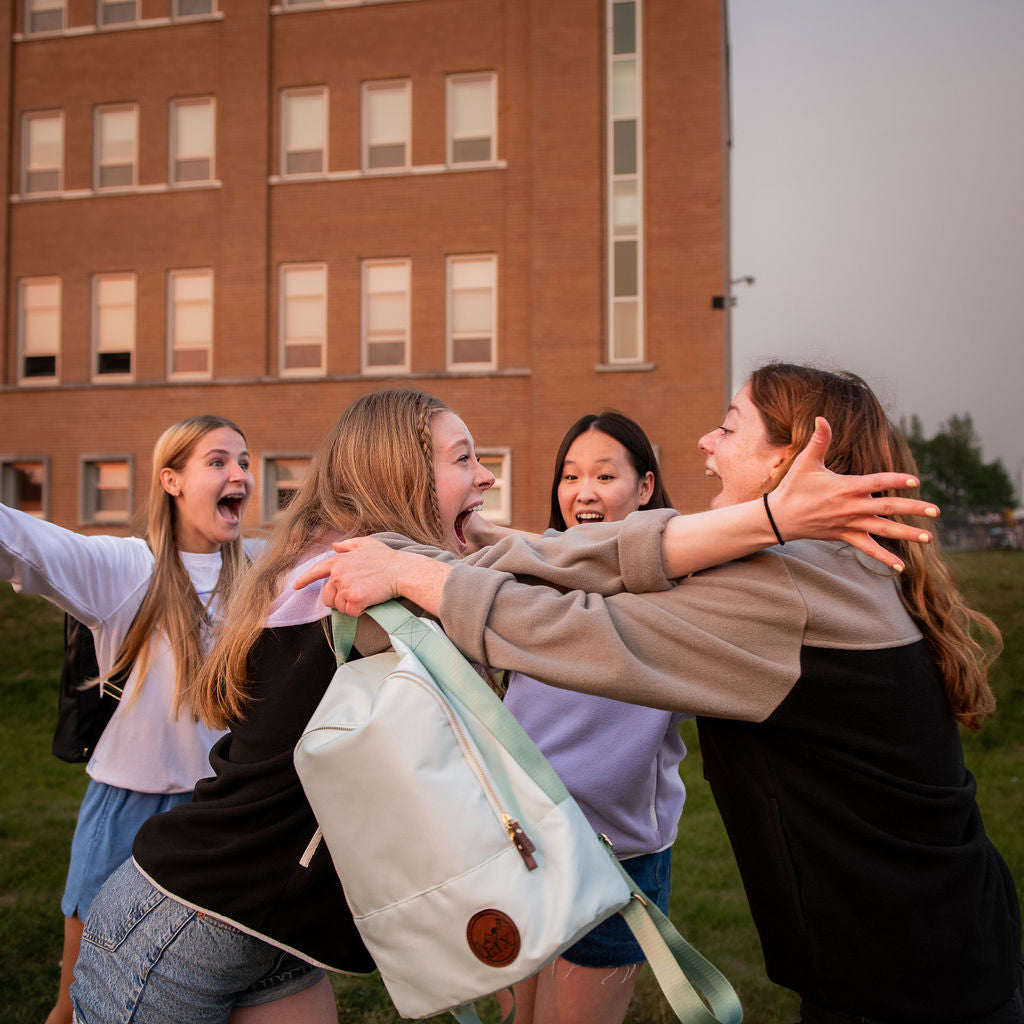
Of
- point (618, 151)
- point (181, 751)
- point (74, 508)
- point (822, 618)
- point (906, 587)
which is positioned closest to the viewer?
point (822, 618)

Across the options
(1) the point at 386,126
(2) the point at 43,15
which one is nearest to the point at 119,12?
(2) the point at 43,15

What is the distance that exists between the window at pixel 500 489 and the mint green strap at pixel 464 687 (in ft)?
56.4

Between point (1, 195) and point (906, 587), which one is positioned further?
point (1, 195)

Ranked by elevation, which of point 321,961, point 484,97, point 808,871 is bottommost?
point 321,961

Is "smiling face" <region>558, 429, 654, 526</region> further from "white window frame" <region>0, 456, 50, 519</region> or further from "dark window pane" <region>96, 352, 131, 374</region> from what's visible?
"white window frame" <region>0, 456, 50, 519</region>

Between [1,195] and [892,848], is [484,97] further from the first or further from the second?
[892,848]

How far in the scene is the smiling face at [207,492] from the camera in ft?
12.1

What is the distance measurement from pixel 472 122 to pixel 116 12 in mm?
8745

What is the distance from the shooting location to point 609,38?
772 inches

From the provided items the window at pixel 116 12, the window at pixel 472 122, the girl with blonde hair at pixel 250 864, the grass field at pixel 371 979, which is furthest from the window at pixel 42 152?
the girl with blonde hair at pixel 250 864

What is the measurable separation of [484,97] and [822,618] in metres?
20.7

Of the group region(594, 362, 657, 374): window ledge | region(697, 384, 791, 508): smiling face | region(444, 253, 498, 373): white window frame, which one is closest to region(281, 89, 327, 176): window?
region(444, 253, 498, 373): white window frame

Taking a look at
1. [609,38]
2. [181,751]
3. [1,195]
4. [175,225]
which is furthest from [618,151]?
[181,751]

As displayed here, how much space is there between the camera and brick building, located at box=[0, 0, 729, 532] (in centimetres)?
1914
